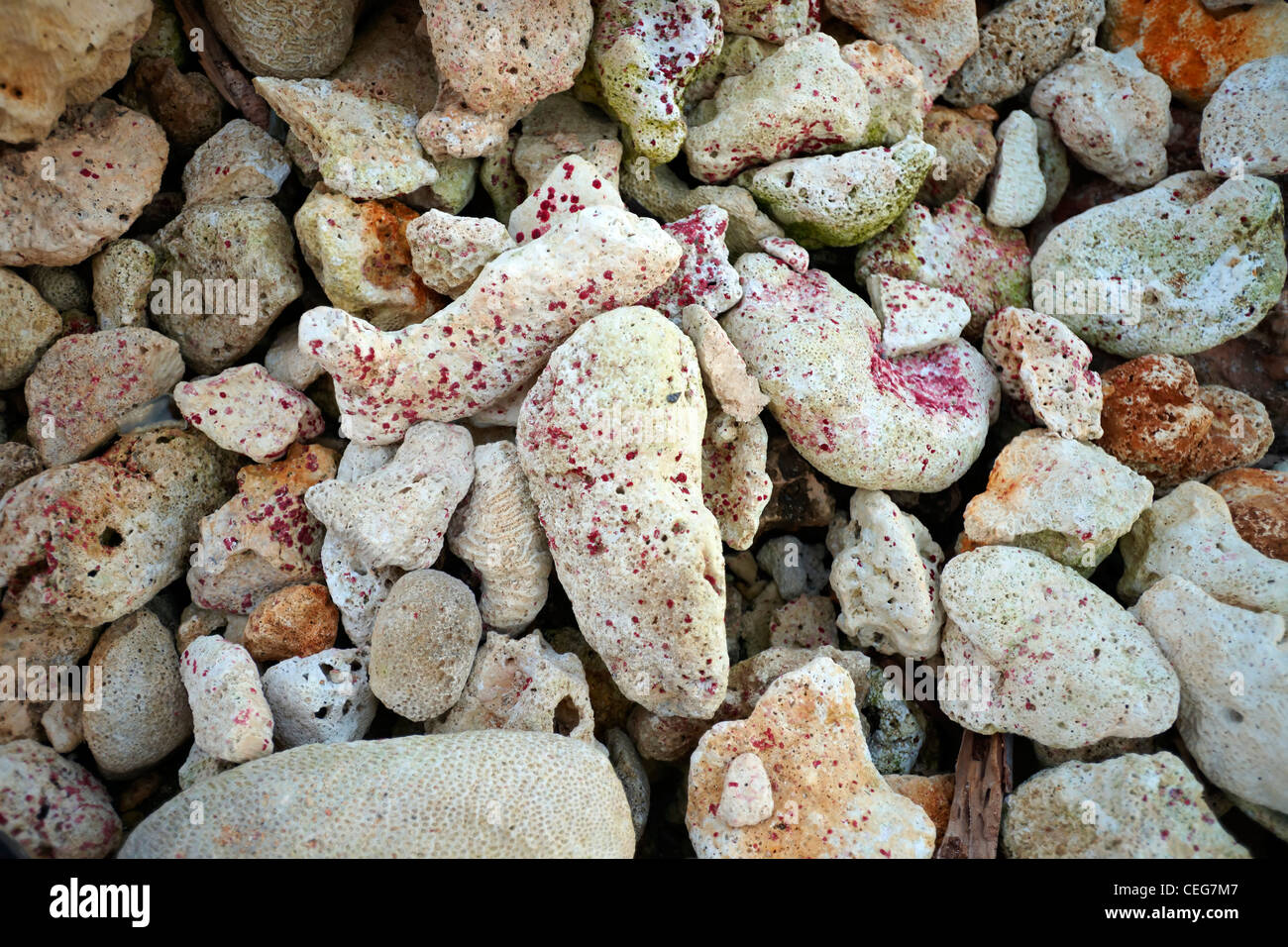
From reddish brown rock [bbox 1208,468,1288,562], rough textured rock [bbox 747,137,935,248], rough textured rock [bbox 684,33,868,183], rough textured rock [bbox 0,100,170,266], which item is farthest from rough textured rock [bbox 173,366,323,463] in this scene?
reddish brown rock [bbox 1208,468,1288,562]

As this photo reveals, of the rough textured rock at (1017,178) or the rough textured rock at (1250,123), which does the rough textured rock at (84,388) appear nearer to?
the rough textured rock at (1017,178)

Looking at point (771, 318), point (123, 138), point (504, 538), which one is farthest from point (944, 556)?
point (123, 138)

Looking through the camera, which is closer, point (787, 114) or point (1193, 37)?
point (787, 114)

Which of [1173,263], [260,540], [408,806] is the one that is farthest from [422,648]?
[1173,263]

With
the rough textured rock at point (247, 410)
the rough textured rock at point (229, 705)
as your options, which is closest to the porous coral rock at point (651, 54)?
the rough textured rock at point (247, 410)

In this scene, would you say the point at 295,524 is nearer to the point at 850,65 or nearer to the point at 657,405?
the point at 657,405

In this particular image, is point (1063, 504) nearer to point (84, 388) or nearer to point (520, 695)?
point (520, 695)

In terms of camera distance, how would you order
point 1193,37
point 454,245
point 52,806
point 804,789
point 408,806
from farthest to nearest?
point 1193,37 → point 454,245 → point 804,789 → point 52,806 → point 408,806
